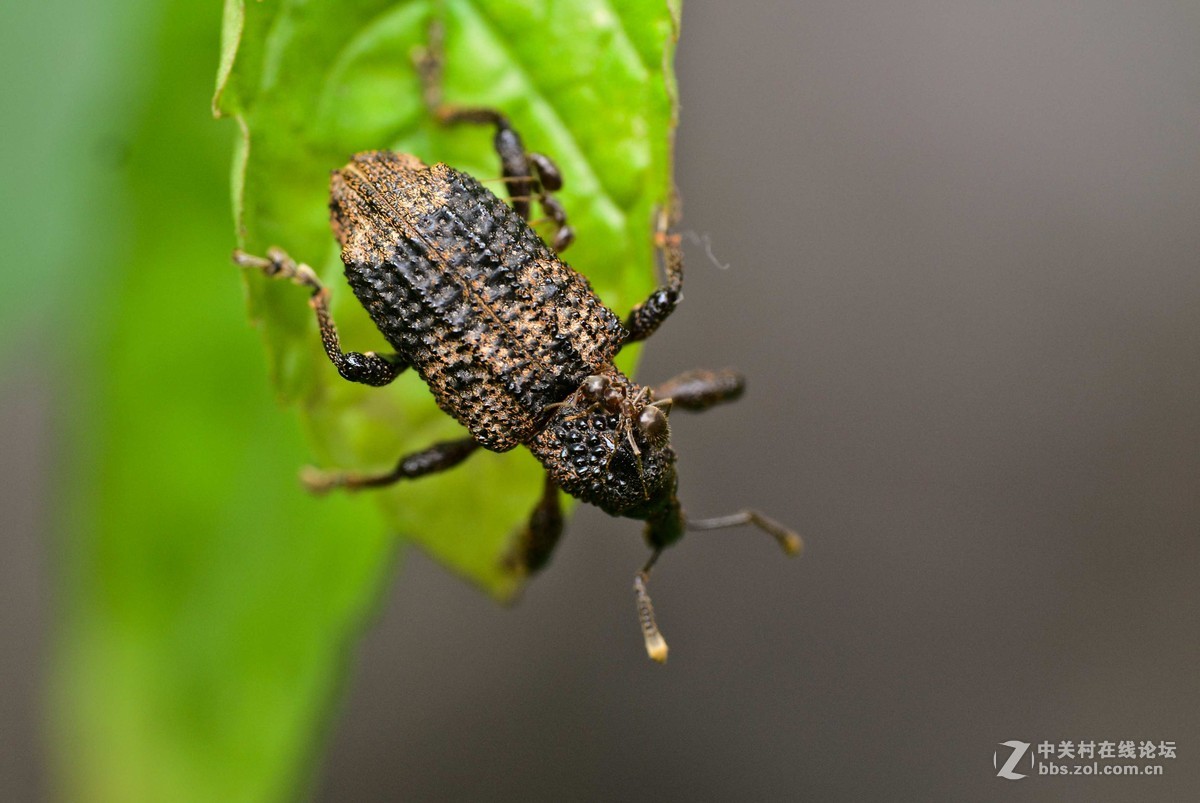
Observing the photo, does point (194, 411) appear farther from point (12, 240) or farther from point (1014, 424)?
point (1014, 424)

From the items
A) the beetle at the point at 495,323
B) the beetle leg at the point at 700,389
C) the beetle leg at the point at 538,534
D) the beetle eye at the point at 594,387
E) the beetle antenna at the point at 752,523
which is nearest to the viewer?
the beetle at the point at 495,323

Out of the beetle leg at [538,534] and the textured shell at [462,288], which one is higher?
the textured shell at [462,288]

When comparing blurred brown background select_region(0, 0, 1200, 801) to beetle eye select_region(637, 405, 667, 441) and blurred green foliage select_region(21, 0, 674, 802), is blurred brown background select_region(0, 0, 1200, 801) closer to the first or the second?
beetle eye select_region(637, 405, 667, 441)

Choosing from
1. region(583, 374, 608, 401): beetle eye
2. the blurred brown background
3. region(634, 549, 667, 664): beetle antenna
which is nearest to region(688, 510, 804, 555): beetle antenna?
region(634, 549, 667, 664): beetle antenna

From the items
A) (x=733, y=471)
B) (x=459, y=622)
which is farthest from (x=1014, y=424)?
(x=459, y=622)

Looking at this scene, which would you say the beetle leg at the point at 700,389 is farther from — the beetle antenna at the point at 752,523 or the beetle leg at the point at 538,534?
the beetle leg at the point at 538,534

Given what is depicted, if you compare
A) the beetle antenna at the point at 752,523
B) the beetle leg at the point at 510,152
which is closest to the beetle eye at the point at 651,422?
the beetle leg at the point at 510,152
